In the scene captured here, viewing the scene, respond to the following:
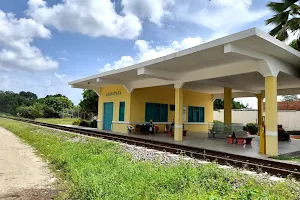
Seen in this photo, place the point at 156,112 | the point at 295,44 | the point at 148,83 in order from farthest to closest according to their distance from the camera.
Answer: the point at 156,112
the point at 148,83
the point at 295,44

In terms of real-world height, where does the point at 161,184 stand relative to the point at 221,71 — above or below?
below

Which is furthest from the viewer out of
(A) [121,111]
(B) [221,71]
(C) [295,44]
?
(A) [121,111]

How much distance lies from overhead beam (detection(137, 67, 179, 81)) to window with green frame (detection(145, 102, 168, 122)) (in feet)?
15.8

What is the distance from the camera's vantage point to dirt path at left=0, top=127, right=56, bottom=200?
4.44m

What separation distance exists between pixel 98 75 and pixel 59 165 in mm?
9769

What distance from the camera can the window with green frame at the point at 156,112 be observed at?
57.3 feet

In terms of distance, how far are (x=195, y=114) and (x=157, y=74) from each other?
8.91 m

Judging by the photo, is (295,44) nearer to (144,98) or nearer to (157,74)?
(157,74)

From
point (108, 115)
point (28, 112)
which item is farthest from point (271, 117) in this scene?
point (28, 112)

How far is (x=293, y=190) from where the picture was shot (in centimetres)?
434

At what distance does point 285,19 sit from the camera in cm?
1233

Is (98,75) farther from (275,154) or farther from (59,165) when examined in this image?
(275,154)

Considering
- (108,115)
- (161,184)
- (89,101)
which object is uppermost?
(89,101)

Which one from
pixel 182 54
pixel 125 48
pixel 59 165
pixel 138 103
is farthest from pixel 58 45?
pixel 59 165
